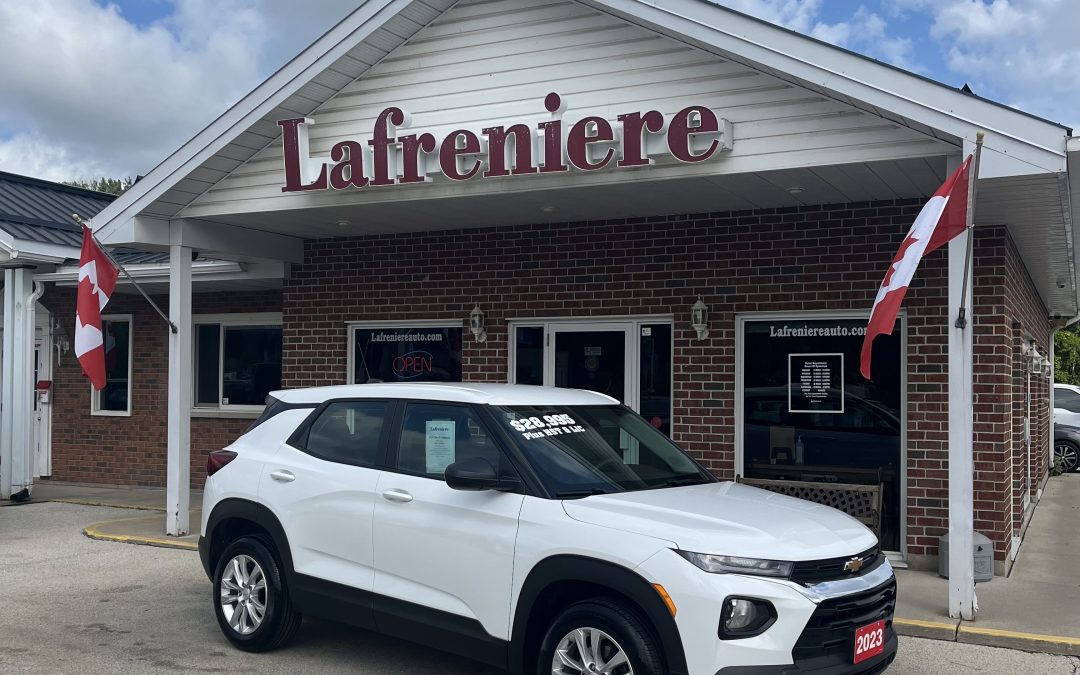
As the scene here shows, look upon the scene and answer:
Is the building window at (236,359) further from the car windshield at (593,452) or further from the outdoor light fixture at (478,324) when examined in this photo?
the car windshield at (593,452)

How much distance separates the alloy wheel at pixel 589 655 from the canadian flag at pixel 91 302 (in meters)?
7.10

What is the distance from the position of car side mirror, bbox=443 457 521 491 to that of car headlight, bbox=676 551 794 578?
1.09 metres

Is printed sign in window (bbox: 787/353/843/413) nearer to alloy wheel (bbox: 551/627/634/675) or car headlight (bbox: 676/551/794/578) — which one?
car headlight (bbox: 676/551/794/578)

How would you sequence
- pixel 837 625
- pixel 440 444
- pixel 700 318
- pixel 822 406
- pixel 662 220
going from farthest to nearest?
pixel 662 220, pixel 700 318, pixel 822 406, pixel 440 444, pixel 837 625

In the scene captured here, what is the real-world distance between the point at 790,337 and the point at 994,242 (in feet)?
6.47

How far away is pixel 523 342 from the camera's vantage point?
11.1m

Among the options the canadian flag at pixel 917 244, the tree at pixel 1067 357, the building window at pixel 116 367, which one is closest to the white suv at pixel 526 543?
the canadian flag at pixel 917 244

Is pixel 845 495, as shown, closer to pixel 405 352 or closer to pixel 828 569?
pixel 828 569

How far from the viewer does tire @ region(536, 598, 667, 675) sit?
4539 mm

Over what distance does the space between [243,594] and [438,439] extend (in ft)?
6.14

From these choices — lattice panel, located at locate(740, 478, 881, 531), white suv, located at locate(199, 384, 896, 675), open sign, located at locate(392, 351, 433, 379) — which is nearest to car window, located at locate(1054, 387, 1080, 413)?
lattice panel, located at locate(740, 478, 881, 531)

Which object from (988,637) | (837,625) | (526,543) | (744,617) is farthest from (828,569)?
(988,637)

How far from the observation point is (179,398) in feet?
35.2

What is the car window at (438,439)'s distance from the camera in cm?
561
